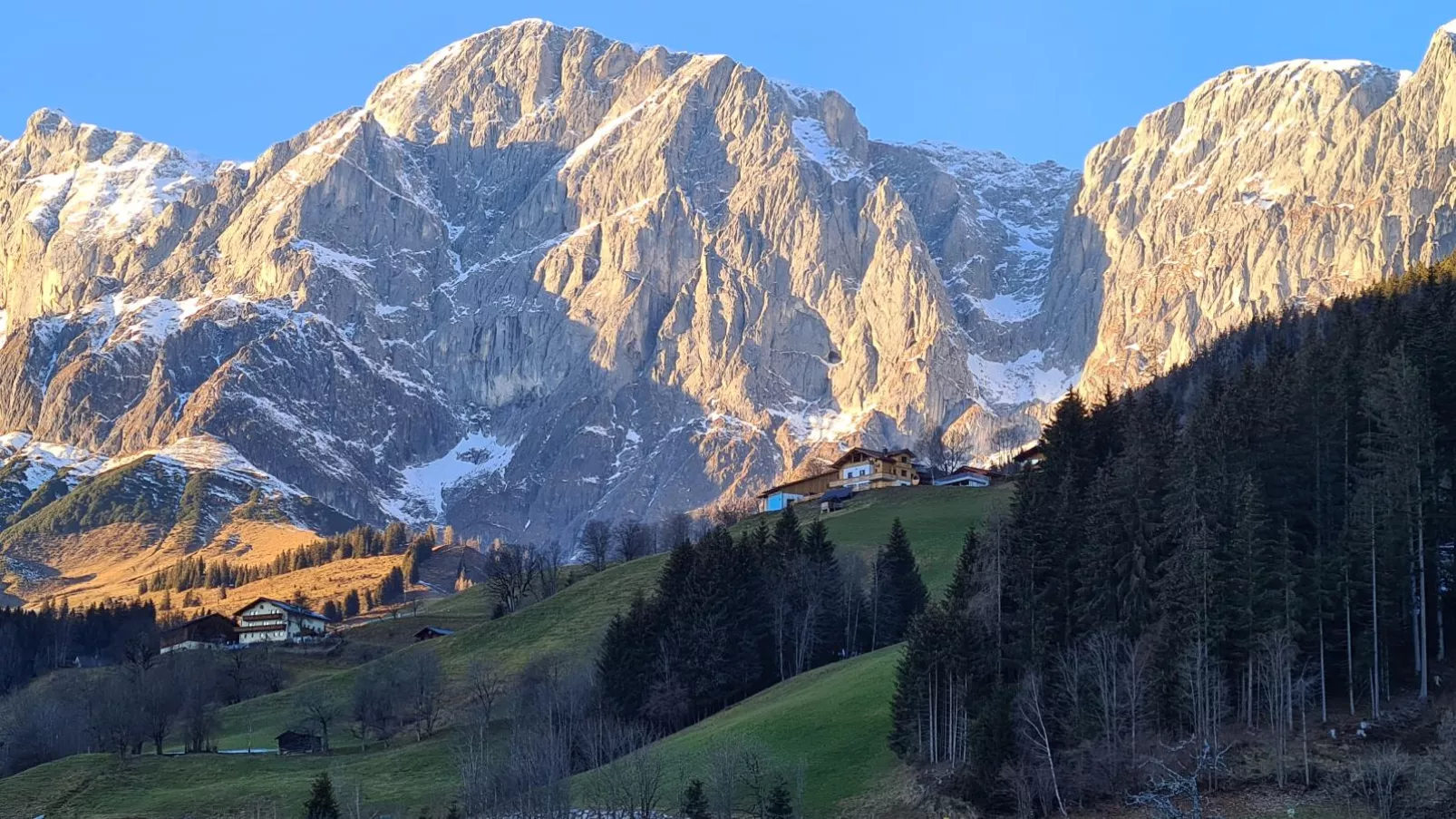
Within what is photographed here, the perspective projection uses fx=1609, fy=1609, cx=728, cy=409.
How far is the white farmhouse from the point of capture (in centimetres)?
18100

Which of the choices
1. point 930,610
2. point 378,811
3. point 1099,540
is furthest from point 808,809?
point 378,811

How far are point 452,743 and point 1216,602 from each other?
48.5 m

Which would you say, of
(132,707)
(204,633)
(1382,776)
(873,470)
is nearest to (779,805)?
(1382,776)

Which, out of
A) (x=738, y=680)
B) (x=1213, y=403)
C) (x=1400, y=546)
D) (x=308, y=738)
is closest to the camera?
(x=1400, y=546)

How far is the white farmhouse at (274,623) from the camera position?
181m

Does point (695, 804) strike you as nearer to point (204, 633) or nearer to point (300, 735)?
point (300, 735)

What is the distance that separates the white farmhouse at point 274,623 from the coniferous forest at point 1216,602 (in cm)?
11770

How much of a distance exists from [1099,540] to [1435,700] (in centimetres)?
1710

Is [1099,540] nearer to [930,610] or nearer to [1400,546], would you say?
[930,610]

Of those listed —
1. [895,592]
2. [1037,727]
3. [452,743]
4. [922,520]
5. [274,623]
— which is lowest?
[452,743]

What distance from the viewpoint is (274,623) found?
7244 inches

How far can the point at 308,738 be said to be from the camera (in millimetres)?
106000

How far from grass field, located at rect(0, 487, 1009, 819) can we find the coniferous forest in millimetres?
5554

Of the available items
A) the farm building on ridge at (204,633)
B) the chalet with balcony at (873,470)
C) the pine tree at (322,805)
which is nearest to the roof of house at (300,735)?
the pine tree at (322,805)
